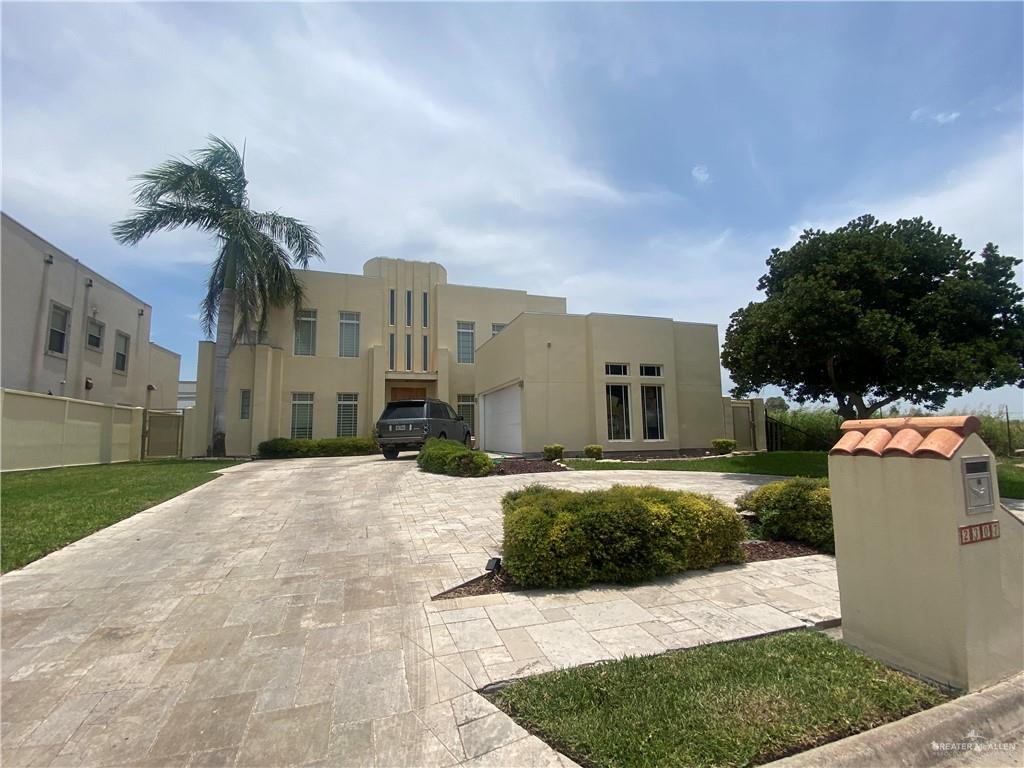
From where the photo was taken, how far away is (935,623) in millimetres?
2688

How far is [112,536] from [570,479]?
25.2ft

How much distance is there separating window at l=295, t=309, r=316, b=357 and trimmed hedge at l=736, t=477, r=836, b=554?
20.6m

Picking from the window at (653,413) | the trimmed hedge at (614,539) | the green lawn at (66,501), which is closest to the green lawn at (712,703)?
the trimmed hedge at (614,539)

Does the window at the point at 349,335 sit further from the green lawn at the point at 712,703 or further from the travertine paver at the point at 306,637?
the green lawn at the point at 712,703

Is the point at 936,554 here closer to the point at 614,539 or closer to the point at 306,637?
the point at 614,539

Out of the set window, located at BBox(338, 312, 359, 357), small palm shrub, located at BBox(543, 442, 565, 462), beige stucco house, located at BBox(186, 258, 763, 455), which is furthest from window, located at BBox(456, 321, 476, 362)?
small palm shrub, located at BBox(543, 442, 565, 462)

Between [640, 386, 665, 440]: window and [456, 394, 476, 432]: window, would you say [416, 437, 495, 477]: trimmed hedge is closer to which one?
[640, 386, 665, 440]: window

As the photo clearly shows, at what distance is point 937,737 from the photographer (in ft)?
7.38

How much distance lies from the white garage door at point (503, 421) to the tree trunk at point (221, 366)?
1042cm

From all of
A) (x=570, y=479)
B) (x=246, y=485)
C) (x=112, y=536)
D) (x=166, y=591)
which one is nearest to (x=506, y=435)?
(x=570, y=479)

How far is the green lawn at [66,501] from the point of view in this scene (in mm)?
5504

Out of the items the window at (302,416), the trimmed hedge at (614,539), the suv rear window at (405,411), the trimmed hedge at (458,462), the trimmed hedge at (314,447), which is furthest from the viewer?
→ the window at (302,416)

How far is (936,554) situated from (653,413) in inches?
585

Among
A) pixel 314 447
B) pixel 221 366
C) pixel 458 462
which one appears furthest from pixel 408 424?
pixel 221 366
